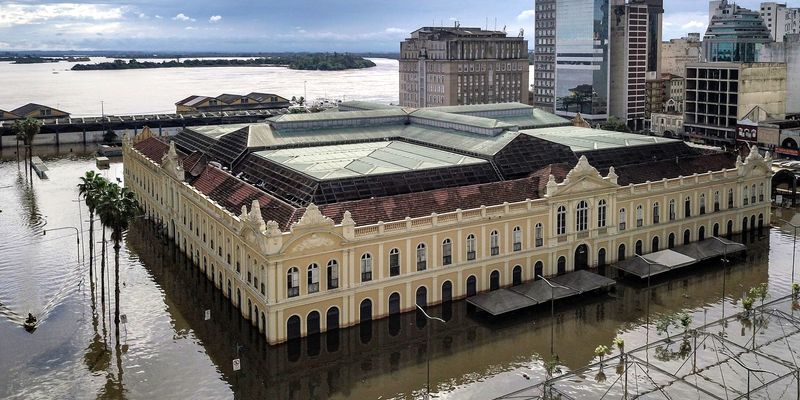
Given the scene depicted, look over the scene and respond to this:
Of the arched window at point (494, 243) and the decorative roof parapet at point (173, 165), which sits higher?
the decorative roof parapet at point (173, 165)

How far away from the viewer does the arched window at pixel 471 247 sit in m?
63.9

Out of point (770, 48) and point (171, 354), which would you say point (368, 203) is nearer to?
point (171, 354)

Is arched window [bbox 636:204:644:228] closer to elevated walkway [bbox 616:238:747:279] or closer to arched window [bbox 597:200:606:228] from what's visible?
elevated walkway [bbox 616:238:747:279]

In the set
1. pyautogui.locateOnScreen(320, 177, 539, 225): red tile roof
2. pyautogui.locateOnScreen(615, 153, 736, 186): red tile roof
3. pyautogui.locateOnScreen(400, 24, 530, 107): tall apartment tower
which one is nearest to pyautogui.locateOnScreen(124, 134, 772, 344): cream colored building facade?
pyautogui.locateOnScreen(320, 177, 539, 225): red tile roof

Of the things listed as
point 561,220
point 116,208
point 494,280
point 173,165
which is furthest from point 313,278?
point 173,165

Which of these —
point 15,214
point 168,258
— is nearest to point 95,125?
point 15,214

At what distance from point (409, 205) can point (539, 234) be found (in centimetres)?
1273

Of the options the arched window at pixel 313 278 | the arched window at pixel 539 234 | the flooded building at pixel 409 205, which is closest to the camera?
the arched window at pixel 313 278

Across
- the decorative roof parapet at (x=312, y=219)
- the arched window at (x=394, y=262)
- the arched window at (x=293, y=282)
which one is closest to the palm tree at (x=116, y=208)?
the decorative roof parapet at (x=312, y=219)

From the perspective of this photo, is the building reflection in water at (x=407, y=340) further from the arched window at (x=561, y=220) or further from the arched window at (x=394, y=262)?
the arched window at (x=561, y=220)

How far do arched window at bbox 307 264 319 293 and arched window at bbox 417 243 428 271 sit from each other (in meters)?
8.83

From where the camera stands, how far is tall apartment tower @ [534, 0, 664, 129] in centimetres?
18250

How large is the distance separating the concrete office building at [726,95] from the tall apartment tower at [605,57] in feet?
89.0

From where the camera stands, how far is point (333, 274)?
57.8 m
